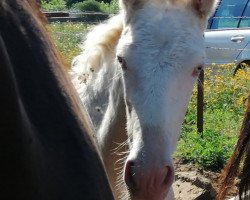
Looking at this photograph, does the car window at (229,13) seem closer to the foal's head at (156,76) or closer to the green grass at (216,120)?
the green grass at (216,120)

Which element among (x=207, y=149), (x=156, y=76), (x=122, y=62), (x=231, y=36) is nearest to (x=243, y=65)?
(x=231, y=36)

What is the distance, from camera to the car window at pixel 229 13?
11375 millimetres

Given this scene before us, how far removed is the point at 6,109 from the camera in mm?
823

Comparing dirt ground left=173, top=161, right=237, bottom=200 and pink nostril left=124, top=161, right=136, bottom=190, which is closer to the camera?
pink nostril left=124, top=161, right=136, bottom=190

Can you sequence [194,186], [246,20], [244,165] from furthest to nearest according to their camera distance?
[246,20], [194,186], [244,165]

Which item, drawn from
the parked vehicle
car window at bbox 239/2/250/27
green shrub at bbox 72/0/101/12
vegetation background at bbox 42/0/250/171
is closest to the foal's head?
vegetation background at bbox 42/0/250/171

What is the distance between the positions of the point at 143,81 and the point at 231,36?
848 centimetres

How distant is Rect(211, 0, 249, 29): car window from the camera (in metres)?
11.4

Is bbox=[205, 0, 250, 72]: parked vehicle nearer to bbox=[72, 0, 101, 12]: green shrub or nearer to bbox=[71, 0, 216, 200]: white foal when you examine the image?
bbox=[71, 0, 216, 200]: white foal

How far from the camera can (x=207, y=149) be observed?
22.2 ft

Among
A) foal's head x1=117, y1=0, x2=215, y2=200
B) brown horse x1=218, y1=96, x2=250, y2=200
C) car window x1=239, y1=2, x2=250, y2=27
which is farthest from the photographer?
car window x1=239, y1=2, x2=250, y2=27

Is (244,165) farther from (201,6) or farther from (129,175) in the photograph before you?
(201,6)

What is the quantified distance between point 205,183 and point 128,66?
299cm

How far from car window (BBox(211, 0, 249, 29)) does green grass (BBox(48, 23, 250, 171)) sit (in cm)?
200
